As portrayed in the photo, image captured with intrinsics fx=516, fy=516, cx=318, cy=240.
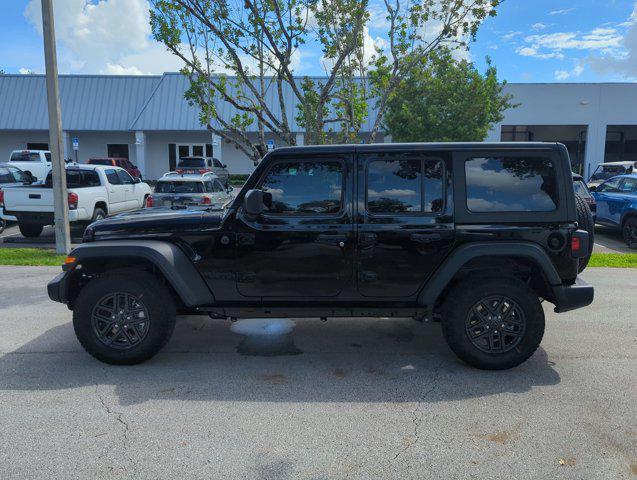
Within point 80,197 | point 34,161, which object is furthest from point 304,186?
point 34,161

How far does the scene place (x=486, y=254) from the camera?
4.36m

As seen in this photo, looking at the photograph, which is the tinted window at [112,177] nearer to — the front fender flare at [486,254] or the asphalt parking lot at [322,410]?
the asphalt parking lot at [322,410]

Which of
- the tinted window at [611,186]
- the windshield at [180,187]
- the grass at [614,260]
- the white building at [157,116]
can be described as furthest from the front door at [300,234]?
the white building at [157,116]

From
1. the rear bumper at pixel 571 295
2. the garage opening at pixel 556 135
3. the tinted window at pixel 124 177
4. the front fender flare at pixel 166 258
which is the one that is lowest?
the rear bumper at pixel 571 295

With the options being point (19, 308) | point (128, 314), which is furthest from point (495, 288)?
point (19, 308)

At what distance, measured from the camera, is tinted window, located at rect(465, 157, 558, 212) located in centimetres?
450

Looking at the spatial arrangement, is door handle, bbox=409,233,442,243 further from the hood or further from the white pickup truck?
the white pickup truck

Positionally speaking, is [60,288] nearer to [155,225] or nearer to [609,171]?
[155,225]

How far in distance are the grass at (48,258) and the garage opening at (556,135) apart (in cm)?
2113

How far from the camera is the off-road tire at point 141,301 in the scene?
4473 mm

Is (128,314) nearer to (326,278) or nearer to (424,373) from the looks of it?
(326,278)

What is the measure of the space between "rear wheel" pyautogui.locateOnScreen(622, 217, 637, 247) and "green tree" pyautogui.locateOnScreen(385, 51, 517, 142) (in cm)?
1094

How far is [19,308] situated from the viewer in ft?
21.4

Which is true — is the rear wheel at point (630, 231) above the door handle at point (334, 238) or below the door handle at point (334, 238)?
below
